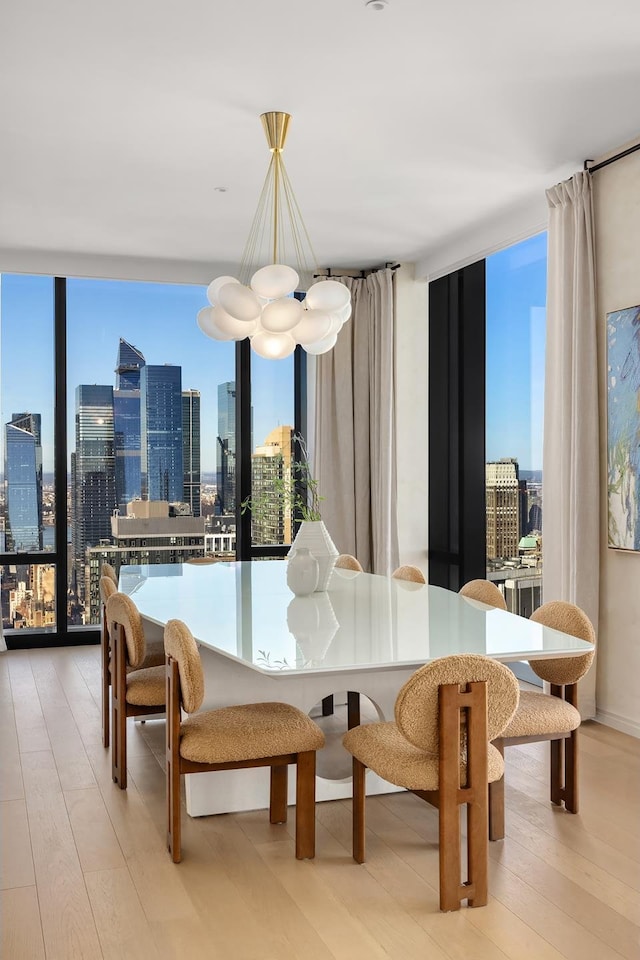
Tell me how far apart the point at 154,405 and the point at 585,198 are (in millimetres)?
3619

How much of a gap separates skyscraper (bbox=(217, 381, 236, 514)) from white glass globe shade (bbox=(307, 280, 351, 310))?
Result: 289 cm

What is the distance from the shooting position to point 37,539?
21.1 ft

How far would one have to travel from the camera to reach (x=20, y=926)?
2.42 meters

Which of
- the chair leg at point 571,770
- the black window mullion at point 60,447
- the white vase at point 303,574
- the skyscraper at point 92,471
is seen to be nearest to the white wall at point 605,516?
the chair leg at point 571,770

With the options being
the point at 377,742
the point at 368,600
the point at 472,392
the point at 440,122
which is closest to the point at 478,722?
the point at 377,742

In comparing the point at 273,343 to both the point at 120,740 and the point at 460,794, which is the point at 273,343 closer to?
the point at 120,740

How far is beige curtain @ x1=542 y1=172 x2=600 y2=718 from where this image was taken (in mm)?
4340

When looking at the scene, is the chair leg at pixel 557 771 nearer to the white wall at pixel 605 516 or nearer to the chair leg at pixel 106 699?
the white wall at pixel 605 516

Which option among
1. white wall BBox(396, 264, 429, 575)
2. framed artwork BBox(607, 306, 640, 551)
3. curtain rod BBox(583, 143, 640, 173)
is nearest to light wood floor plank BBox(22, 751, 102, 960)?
framed artwork BBox(607, 306, 640, 551)

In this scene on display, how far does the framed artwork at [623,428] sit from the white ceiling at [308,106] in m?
0.91

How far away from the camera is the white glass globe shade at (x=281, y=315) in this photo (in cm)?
374

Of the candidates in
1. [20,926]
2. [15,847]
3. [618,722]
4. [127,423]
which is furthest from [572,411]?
[127,423]

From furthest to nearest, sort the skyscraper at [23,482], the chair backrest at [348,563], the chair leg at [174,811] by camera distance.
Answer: the skyscraper at [23,482], the chair backrest at [348,563], the chair leg at [174,811]

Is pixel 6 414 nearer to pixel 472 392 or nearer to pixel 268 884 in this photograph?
pixel 472 392
